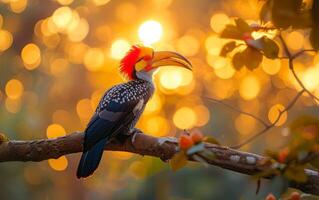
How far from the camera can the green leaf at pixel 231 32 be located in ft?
6.06

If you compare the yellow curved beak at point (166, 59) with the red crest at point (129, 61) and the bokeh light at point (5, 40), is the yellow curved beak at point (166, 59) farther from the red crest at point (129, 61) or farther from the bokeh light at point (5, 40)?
the bokeh light at point (5, 40)

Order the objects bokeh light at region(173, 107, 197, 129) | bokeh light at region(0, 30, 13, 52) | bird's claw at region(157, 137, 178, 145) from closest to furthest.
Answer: bird's claw at region(157, 137, 178, 145), bokeh light at region(0, 30, 13, 52), bokeh light at region(173, 107, 197, 129)

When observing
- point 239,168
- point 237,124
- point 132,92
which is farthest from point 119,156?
point 239,168

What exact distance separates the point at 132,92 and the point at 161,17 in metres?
11.2

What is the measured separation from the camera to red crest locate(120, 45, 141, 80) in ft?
14.5

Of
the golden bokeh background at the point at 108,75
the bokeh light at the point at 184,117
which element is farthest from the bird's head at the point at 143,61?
the bokeh light at the point at 184,117

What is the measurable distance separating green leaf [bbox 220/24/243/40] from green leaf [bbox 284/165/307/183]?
17.4 inches

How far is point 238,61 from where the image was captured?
1.99 m

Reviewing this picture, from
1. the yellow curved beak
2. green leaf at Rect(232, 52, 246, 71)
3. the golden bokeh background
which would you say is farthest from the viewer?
the golden bokeh background

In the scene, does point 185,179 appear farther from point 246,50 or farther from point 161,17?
point 246,50

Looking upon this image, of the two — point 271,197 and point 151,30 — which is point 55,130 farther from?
point 271,197

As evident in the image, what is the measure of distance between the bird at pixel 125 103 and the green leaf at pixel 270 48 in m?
1.53

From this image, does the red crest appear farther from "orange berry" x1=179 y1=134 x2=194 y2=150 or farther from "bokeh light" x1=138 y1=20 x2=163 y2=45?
"bokeh light" x1=138 y1=20 x2=163 y2=45

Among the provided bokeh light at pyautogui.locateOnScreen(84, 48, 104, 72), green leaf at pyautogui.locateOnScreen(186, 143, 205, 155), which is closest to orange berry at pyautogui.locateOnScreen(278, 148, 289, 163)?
green leaf at pyautogui.locateOnScreen(186, 143, 205, 155)
